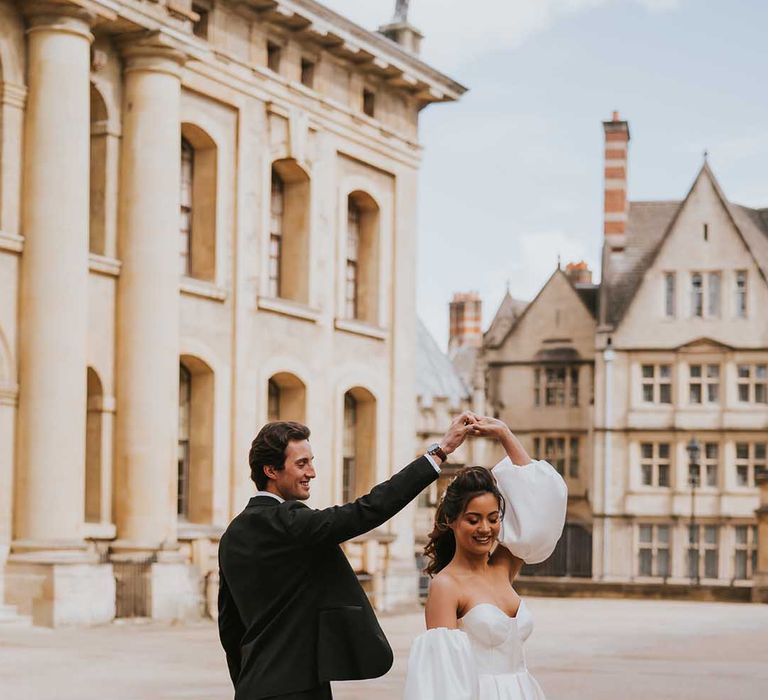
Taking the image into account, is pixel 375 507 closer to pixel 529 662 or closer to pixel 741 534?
pixel 529 662

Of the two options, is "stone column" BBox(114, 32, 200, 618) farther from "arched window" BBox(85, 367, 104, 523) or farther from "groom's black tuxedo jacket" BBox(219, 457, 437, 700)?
"groom's black tuxedo jacket" BBox(219, 457, 437, 700)

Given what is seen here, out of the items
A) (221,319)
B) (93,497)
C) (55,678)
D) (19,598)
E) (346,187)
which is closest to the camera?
(55,678)

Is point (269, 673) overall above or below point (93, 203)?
below

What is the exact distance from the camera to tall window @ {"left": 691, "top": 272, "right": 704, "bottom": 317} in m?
55.2

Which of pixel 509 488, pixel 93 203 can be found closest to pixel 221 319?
pixel 93 203

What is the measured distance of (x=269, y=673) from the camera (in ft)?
18.6

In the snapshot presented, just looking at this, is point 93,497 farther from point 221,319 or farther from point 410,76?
point 410,76

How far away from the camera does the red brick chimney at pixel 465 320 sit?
75.1 meters

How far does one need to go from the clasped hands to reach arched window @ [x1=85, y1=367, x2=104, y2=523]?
65.6 feet

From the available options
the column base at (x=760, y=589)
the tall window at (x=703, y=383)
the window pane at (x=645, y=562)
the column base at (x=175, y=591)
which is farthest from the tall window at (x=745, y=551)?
the column base at (x=175, y=591)

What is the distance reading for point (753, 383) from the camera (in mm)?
54875

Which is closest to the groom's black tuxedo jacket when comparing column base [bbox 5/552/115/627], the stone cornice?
column base [bbox 5/552/115/627]

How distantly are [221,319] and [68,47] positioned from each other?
611 cm

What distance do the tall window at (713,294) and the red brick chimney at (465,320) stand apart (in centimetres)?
2042
